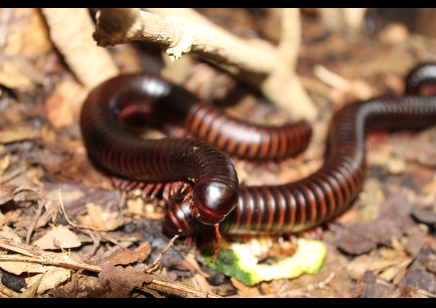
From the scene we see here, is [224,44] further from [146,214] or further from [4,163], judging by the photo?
[4,163]

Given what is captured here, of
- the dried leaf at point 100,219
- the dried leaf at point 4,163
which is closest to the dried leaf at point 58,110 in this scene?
the dried leaf at point 4,163

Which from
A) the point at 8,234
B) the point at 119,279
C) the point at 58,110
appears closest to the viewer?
the point at 119,279

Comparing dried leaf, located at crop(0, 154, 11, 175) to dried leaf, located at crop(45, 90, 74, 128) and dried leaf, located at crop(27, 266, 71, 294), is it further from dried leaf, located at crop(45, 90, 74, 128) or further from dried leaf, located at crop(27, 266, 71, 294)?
dried leaf, located at crop(27, 266, 71, 294)

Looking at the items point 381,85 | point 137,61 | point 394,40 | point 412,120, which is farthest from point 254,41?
point 394,40

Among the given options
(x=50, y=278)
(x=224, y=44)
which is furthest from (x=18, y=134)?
(x=224, y=44)

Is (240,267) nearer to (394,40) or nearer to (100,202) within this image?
(100,202)

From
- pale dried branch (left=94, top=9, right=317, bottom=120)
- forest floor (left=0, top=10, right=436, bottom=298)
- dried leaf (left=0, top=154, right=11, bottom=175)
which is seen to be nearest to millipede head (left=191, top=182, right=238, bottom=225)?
forest floor (left=0, top=10, right=436, bottom=298)

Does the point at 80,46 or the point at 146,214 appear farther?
the point at 80,46
